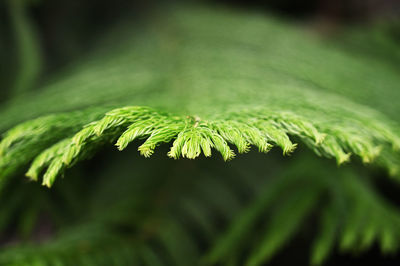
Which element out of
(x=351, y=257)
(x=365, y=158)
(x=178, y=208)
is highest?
(x=365, y=158)

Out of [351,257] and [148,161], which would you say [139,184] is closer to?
[148,161]

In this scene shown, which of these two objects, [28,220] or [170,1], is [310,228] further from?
[170,1]

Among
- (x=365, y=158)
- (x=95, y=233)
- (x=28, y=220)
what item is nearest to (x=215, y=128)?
(x=365, y=158)

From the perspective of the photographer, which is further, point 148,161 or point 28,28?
point 148,161

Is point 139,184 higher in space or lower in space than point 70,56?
lower

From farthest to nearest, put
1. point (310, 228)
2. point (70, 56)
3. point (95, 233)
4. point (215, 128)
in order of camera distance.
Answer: point (70, 56) < point (310, 228) < point (95, 233) < point (215, 128)

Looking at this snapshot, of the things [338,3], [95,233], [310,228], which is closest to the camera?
[95,233]
